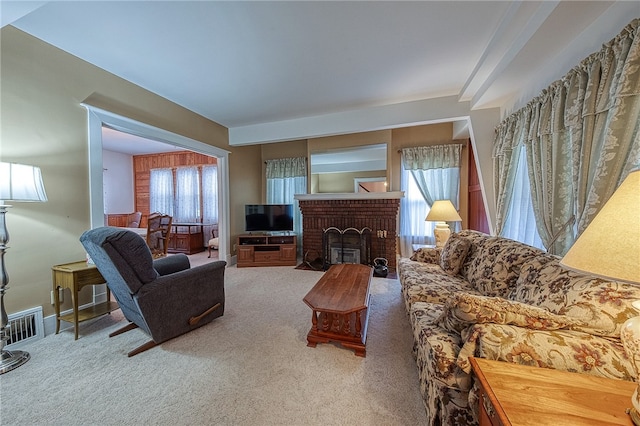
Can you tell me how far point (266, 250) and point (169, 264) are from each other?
2.20m

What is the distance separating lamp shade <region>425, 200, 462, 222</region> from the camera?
10.8ft

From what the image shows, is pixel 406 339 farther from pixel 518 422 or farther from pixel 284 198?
pixel 284 198

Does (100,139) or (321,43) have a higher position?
(321,43)

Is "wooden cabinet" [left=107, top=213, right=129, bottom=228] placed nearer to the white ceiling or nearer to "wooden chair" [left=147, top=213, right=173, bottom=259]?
"wooden chair" [left=147, top=213, right=173, bottom=259]

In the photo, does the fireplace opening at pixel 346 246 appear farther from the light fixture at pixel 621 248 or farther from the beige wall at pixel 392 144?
the light fixture at pixel 621 248

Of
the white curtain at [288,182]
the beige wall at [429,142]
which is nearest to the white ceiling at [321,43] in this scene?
the beige wall at [429,142]

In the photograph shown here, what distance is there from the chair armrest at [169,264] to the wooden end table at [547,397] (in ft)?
8.32

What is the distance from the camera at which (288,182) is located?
5180 mm

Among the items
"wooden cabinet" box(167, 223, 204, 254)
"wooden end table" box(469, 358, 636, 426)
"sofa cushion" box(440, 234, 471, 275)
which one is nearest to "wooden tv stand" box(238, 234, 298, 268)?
"wooden cabinet" box(167, 223, 204, 254)

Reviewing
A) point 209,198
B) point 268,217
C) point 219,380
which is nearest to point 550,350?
point 219,380

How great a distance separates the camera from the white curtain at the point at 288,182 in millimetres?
5066

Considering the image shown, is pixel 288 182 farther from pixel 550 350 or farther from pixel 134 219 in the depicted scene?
pixel 550 350

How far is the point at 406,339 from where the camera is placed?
196 centimetres

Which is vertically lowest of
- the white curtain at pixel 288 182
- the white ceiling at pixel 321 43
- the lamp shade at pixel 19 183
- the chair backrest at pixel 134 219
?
the chair backrest at pixel 134 219
